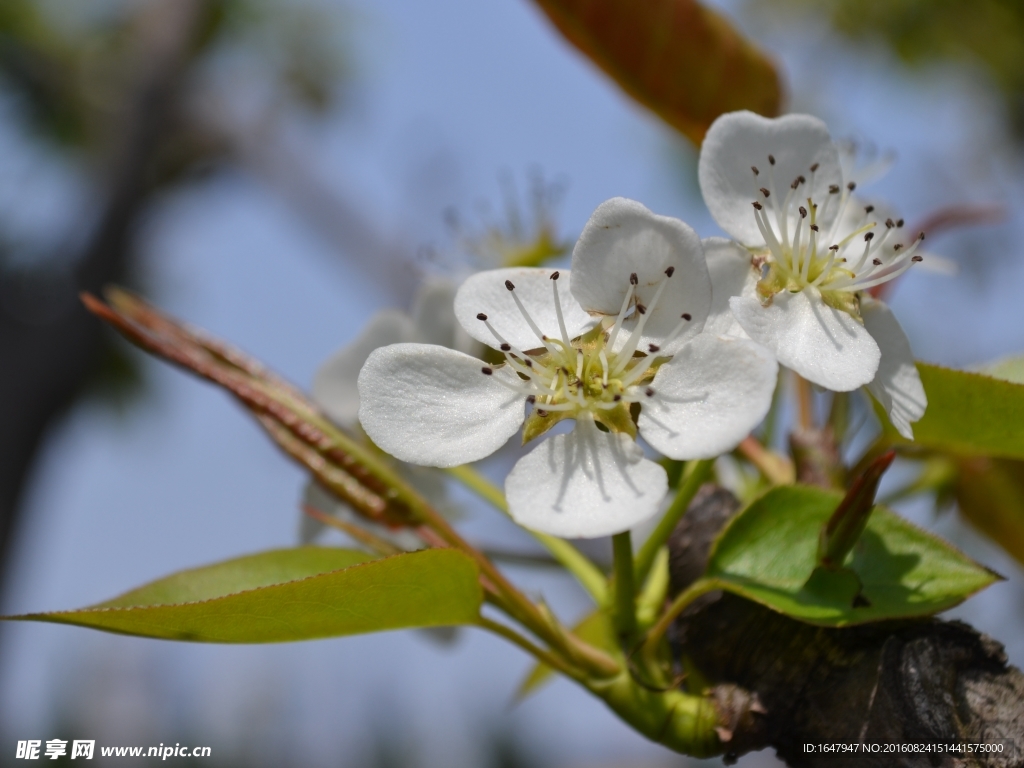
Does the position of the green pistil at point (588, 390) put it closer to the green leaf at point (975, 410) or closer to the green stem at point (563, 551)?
the green stem at point (563, 551)

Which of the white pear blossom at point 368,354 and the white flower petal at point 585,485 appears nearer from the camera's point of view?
the white flower petal at point 585,485

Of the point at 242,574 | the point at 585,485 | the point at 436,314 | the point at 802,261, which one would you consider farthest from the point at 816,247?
the point at 242,574

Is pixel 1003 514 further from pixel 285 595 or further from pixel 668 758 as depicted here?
pixel 668 758

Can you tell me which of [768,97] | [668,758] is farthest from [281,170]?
[768,97]

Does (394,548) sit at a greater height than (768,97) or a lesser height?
lesser

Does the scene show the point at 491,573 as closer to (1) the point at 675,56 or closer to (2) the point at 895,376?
(2) the point at 895,376

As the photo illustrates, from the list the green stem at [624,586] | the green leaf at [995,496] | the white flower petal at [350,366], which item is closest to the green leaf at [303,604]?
the green stem at [624,586]
